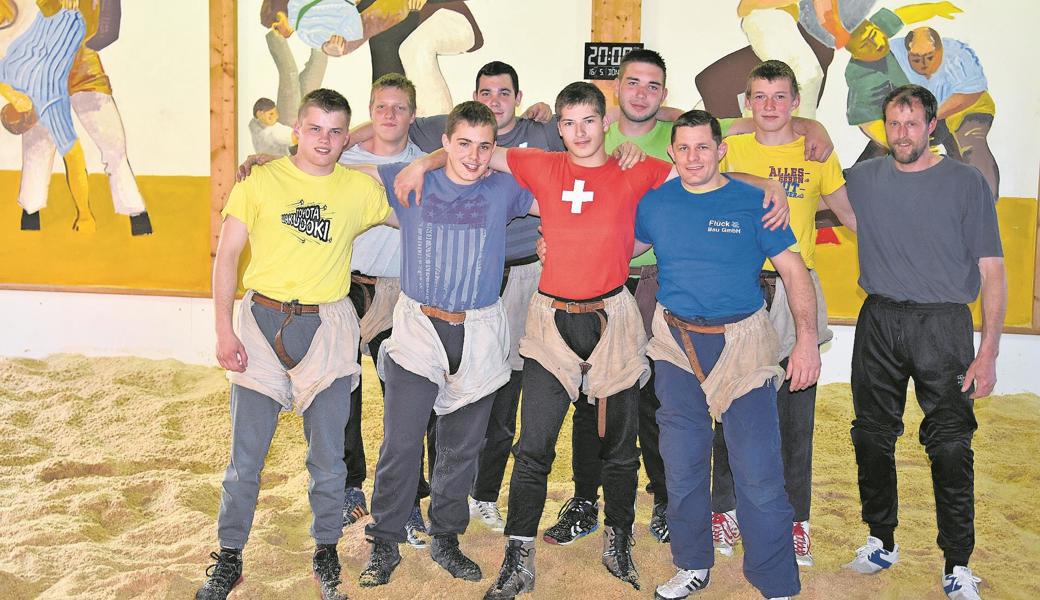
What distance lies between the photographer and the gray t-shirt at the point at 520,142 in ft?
12.1

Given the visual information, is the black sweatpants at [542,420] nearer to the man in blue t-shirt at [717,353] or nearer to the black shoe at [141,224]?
the man in blue t-shirt at [717,353]

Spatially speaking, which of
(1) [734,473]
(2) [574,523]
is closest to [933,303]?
(1) [734,473]

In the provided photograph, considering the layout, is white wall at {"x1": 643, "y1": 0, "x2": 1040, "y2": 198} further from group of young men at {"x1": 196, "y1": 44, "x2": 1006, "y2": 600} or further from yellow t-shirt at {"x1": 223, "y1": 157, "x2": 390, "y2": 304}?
yellow t-shirt at {"x1": 223, "y1": 157, "x2": 390, "y2": 304}

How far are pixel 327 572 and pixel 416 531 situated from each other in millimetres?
526

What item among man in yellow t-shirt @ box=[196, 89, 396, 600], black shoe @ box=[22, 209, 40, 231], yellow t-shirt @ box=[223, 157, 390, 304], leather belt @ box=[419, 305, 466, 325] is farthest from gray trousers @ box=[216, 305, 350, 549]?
black shoe @ box=[22, 209, 40, 231]

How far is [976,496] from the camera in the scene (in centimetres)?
421

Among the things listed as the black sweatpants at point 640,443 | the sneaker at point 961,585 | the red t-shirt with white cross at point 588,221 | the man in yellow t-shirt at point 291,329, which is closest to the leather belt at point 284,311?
the man in yellow t-shirt at point 291,329

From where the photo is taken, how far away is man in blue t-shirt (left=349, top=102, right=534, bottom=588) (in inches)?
123

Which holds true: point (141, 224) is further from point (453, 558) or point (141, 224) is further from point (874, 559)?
point (874, 559)

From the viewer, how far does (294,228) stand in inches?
120

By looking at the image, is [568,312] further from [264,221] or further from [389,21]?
[389,21]

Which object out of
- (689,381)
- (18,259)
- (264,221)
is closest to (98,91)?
(18,259)

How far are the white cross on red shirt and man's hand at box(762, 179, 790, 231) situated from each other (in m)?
0.62

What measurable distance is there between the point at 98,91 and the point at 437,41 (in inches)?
104
